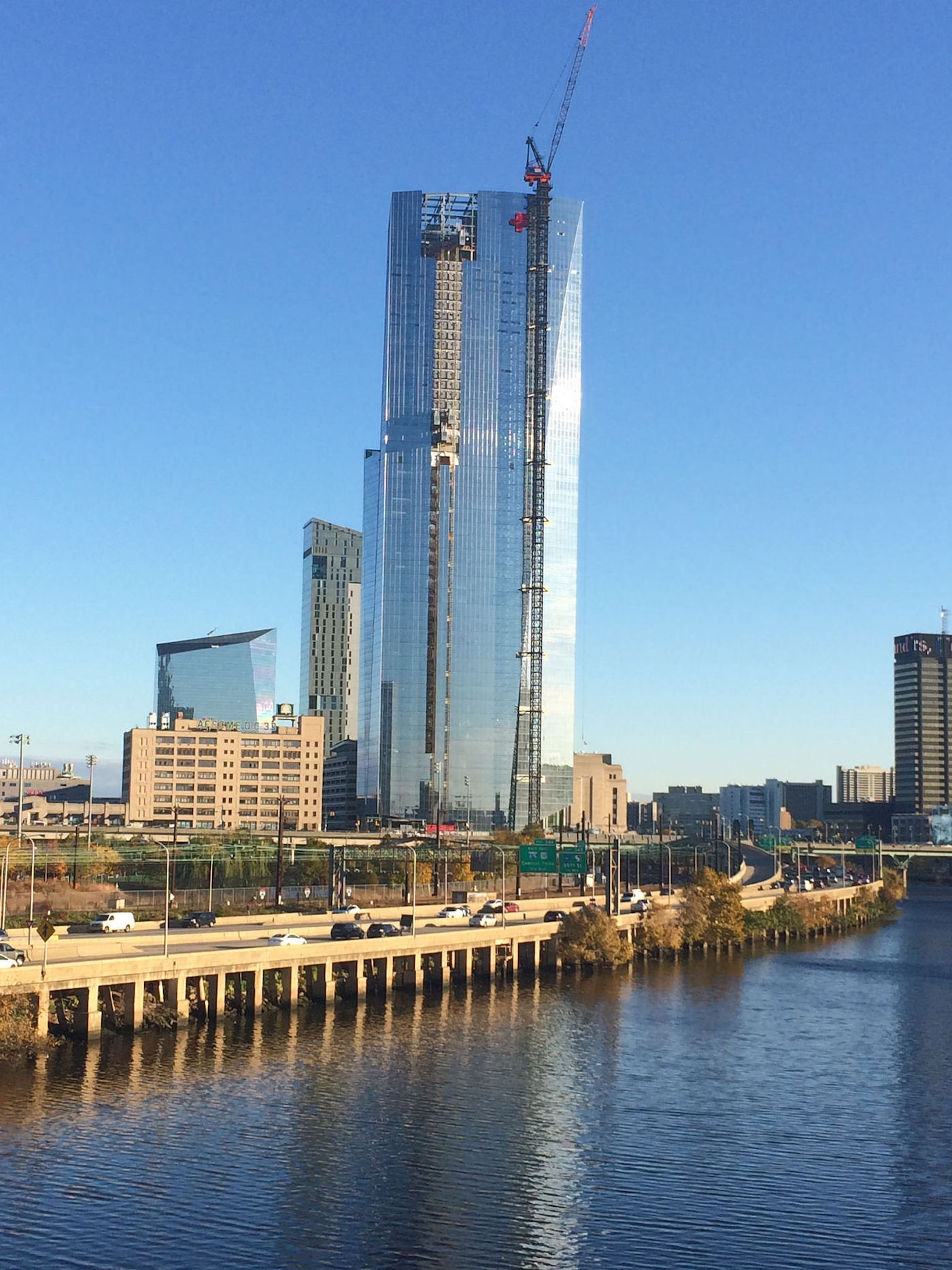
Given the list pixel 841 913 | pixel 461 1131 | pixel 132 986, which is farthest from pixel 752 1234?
pixel 841 913

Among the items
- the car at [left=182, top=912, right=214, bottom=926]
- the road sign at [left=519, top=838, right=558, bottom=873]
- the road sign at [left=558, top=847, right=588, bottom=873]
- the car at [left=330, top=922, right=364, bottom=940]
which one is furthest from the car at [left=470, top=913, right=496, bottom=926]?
the car at [left=182, top=912, right=214, bottom=926]

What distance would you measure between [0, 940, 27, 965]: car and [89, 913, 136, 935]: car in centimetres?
2157

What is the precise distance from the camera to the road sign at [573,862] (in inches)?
5630

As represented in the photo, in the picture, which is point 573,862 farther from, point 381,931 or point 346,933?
point 346,933

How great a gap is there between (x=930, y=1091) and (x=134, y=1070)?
41551 millimetres

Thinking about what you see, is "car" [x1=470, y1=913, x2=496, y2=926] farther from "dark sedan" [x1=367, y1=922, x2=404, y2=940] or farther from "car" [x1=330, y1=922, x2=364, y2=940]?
"car" [x1=330, y1=922, x2=364, y2=940]

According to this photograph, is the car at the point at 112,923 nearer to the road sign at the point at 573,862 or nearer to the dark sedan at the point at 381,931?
the dark sedan at the point at 381,931

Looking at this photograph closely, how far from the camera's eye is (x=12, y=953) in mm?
80938

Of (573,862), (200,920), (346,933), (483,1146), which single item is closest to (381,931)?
(346,933)

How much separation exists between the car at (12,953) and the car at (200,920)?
3185cm

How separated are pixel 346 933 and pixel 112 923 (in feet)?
56.8

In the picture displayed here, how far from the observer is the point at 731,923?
151375 millimetres

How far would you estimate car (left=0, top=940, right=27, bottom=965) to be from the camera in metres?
79.7

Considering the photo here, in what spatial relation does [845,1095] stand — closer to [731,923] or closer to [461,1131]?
[461,1131]
